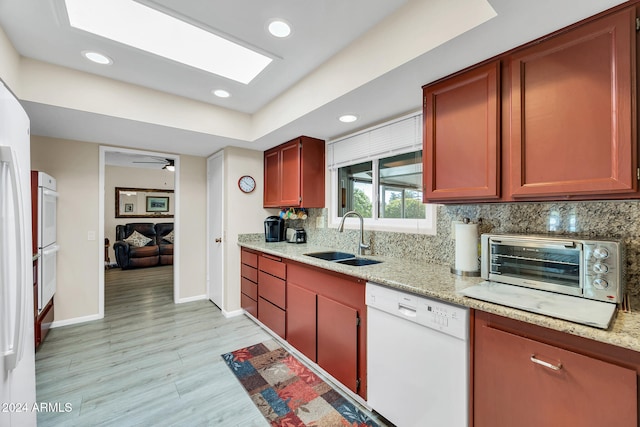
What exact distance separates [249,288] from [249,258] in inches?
14.2

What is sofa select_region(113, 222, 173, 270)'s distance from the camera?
5.89 metres

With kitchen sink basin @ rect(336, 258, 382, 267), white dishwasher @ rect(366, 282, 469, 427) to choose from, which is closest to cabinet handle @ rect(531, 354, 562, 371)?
white dishwasher @ rect(366, 282, 469, 427)

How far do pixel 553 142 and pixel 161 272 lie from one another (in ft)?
21.2

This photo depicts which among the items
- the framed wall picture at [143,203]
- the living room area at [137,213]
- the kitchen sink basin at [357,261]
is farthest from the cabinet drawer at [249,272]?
the framed wall picture at [143,203]

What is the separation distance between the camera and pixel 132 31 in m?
1.72

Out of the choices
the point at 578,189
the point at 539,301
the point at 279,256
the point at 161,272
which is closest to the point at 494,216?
the point at 578,189

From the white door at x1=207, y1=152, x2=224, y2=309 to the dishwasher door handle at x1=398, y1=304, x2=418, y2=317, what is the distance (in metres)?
2.62

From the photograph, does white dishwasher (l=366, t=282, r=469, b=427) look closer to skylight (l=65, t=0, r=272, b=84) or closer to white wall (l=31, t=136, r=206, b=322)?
skylight (l=65, t=0, r=272, b=84)

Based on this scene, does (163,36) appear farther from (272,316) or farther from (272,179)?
(272,316)

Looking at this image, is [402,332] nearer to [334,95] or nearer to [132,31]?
[334,95]

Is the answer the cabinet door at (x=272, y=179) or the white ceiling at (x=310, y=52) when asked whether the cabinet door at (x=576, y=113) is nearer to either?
the white ceiling at (x=310, y=52)

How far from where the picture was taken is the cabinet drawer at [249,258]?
3113 millimetres

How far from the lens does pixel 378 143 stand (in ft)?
8.30

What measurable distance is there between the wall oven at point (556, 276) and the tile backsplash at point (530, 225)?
26cm
